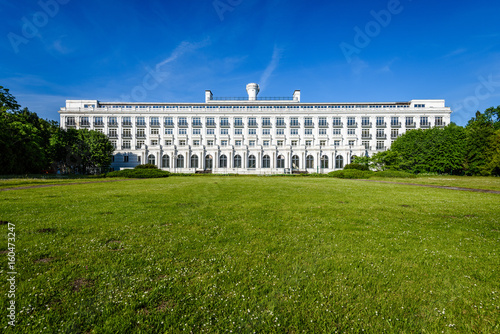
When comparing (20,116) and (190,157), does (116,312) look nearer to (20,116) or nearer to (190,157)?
(20,116)

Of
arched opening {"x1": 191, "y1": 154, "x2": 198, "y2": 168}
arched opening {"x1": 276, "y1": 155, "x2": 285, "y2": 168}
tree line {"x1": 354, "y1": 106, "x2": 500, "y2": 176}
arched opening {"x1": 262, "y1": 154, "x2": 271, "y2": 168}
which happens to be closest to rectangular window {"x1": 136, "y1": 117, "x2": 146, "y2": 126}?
arched opening {"x1": 191, "y1": 154, "x2": 198, "y2": 168}

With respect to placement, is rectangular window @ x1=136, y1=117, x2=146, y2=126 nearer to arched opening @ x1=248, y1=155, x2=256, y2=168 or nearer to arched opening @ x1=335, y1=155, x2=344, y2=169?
arched opening @ x1=248, y1=155, x2=256, y2=168

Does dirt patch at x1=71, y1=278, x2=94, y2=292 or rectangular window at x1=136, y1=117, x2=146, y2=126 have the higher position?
rectangular window at x1=136, y1=117, x2=146, y2=126

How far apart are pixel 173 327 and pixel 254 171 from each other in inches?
2350

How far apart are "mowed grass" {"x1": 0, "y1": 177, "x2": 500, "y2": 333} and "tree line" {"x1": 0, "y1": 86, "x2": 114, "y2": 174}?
4020 centimetres

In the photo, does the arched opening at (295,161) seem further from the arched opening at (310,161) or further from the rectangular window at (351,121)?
the rectangular window at (351,121)

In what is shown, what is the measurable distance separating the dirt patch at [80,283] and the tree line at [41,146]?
43.7 meters

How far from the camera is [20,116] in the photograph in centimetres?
4147

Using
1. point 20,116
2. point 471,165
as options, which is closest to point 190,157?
point 20,116

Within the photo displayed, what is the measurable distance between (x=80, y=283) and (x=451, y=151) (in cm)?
7381

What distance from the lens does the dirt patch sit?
393 cm

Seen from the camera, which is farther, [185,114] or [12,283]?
[185,114]

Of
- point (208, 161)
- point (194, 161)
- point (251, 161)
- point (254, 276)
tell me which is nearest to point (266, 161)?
point (251, 161)

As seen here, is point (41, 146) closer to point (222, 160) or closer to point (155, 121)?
point (155, 121)
